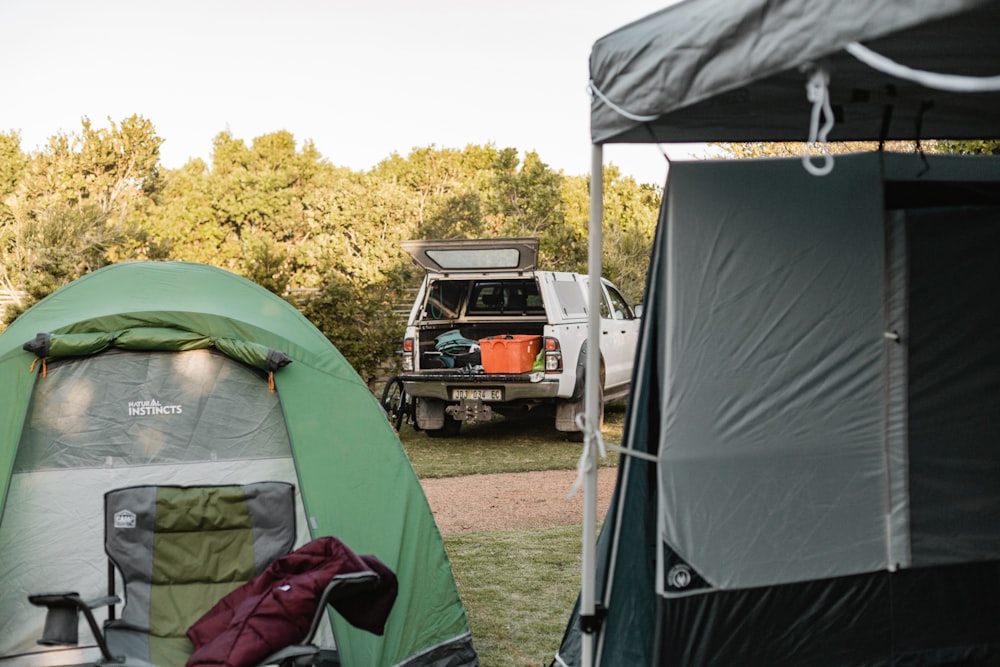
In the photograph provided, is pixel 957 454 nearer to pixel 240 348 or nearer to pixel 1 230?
pixel 240 348

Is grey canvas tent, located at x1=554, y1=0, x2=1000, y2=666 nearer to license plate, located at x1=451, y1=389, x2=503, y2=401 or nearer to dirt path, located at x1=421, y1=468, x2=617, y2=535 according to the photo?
dirt path, located at x1=421, y1=468, x2=617, y2=535

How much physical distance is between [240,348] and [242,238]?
32865 mm

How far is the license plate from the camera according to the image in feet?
35.0

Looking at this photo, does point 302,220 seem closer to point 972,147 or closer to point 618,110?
point 972,147

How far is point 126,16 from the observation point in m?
30.2

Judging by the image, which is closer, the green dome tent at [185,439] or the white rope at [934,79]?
the white rope at [934,79]

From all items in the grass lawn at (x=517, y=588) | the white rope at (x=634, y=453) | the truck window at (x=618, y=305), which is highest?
the truck window at (x=618, y=305)

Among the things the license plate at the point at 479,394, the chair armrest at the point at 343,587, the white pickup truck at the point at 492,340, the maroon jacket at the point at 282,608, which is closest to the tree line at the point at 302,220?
the white pickup truck at the point at 492,340

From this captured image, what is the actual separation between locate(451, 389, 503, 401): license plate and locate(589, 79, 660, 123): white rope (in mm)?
7195

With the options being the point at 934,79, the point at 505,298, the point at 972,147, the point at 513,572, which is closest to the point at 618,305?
the point at 505,298

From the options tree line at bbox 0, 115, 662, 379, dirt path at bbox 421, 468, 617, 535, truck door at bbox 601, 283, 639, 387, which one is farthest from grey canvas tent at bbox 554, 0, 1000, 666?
tree line at bbox 0, 115, 662, 379

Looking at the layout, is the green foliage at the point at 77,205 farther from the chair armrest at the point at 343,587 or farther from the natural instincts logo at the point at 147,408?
the chair armrest at the point at 343,587

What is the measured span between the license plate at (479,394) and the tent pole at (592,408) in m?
6.77

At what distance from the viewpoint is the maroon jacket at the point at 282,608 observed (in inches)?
149
